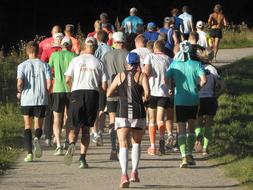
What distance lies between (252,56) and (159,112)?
15887mm

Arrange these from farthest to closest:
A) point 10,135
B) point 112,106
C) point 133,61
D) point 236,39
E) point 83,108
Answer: point 236,39
point 10,135
point 112,106
point 83,108
point 133,61

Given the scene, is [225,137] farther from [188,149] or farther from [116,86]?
[116,86]

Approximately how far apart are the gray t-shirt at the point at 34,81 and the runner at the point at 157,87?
1.66m

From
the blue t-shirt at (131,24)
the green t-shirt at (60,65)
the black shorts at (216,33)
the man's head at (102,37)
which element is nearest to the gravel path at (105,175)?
the green t-shirt at (60,65)

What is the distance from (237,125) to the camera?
18.9 meters

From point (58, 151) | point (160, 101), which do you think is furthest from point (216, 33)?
point (58, 151)

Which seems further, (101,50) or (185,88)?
(101,50)

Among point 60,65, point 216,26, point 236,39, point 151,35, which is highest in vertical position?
point 216,26

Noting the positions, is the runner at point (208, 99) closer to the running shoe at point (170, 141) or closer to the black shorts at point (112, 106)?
the running shoe at point (170, 141)

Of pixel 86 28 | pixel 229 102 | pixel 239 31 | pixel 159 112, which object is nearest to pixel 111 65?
pixel 159 112

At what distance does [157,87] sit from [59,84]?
62.0 inches

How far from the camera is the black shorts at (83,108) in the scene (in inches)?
557

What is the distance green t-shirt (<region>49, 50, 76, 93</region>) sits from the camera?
15547 mm

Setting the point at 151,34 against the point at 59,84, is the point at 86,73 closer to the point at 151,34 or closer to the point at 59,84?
the point at 59,84
